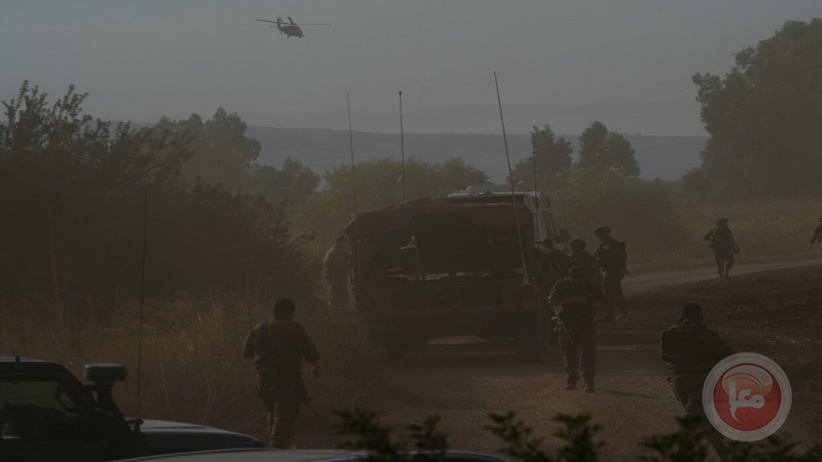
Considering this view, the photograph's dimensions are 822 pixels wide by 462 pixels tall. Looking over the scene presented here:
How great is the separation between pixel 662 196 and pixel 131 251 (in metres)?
49.8

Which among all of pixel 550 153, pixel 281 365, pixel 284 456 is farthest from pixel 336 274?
pixel 550 153

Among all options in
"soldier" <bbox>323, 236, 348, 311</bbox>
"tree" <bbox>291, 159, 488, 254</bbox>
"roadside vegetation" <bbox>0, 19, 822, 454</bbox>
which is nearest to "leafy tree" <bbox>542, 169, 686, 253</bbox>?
"tree" <bbox>291, 159, 488, 254</bbox>

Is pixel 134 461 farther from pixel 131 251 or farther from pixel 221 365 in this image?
pixel 131 251

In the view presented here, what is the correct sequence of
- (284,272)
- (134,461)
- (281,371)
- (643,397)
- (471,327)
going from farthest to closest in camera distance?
(284,272) < (471,327) < (643,397) < (281,371) < (134,461)

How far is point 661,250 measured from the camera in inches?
2461

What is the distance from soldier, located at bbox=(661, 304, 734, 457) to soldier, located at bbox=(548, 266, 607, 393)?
13.6 feet

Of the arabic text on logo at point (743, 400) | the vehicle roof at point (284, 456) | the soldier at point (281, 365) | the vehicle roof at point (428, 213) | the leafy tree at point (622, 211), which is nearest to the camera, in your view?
the vehicle roof at point (284, 456)

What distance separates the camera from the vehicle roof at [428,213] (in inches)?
718

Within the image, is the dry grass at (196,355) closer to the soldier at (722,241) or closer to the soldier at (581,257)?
the soldier at (581,257)

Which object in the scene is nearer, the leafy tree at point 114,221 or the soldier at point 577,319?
the soldier at point 577,319

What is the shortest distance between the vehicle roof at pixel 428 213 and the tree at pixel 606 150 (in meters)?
109

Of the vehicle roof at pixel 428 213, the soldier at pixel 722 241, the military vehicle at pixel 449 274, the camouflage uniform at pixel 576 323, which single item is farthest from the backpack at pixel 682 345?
the soldier at pixel 722 241

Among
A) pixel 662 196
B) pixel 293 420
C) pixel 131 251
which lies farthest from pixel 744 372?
pixel 662 196

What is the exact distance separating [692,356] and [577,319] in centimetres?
453
